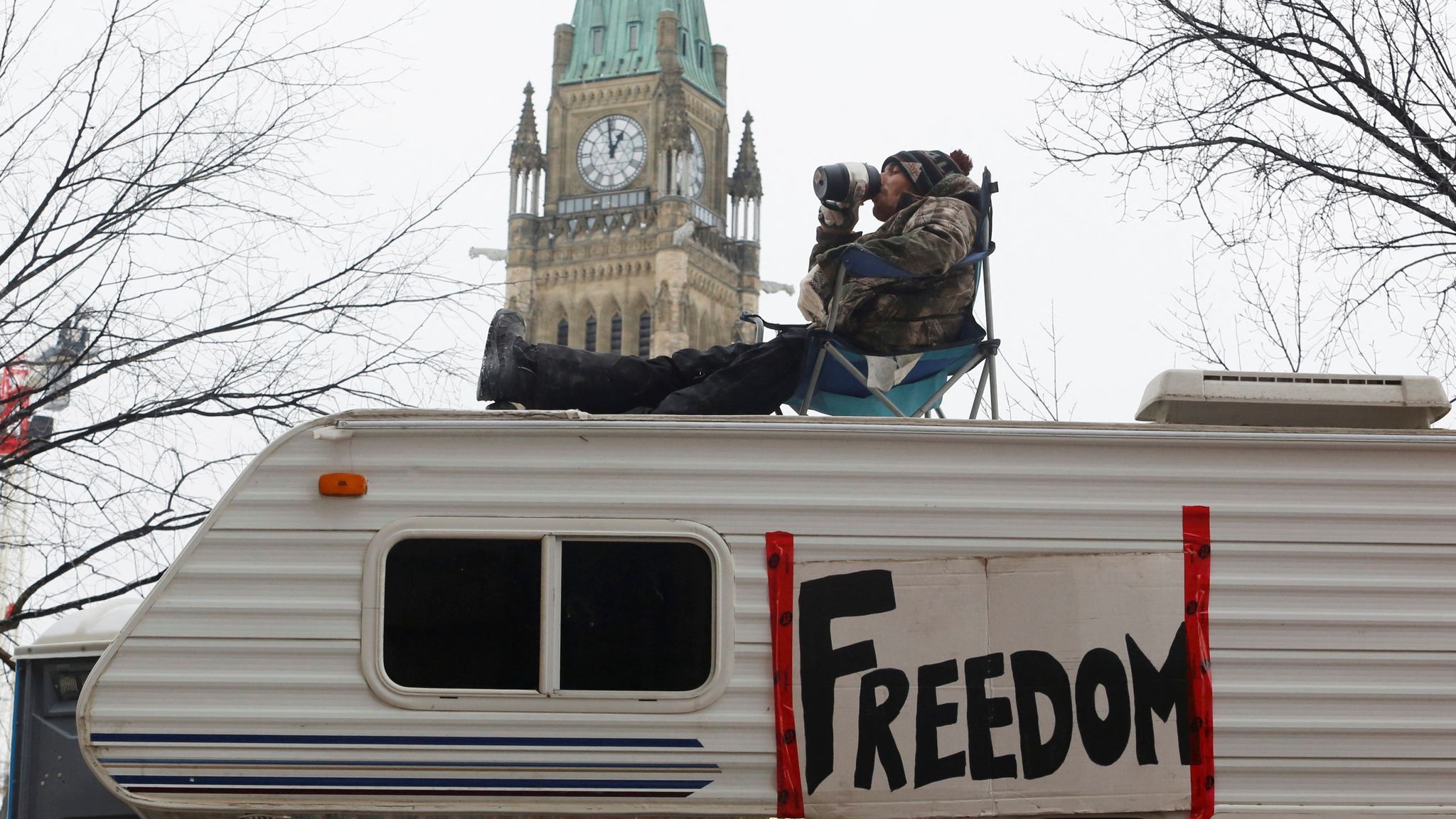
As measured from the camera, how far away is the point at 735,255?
92.1 m

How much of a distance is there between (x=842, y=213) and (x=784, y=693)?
89.4 inches

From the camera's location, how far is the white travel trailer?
4500 mm

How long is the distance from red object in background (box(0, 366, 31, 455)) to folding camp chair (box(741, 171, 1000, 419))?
12.1ft

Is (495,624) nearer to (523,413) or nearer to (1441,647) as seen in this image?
(523,413)

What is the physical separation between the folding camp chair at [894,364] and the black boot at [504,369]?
1011mm

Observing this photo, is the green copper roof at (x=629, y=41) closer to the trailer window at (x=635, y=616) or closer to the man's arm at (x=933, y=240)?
the man's arm at (x=933, y=240)

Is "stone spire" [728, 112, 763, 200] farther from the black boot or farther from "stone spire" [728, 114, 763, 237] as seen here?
the black boot

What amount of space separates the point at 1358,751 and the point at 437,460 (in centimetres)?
276

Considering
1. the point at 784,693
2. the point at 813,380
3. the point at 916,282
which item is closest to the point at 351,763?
the point at 784,693

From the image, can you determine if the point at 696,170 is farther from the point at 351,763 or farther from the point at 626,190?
the point at 351,763

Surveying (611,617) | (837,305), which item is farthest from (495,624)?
(837,305)

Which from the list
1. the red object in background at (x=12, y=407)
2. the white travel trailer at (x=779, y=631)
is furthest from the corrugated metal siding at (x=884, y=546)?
the red object in background at (x=12, y=407)

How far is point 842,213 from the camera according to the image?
6207 millimetres

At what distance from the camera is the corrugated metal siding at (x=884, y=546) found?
4516 mm
